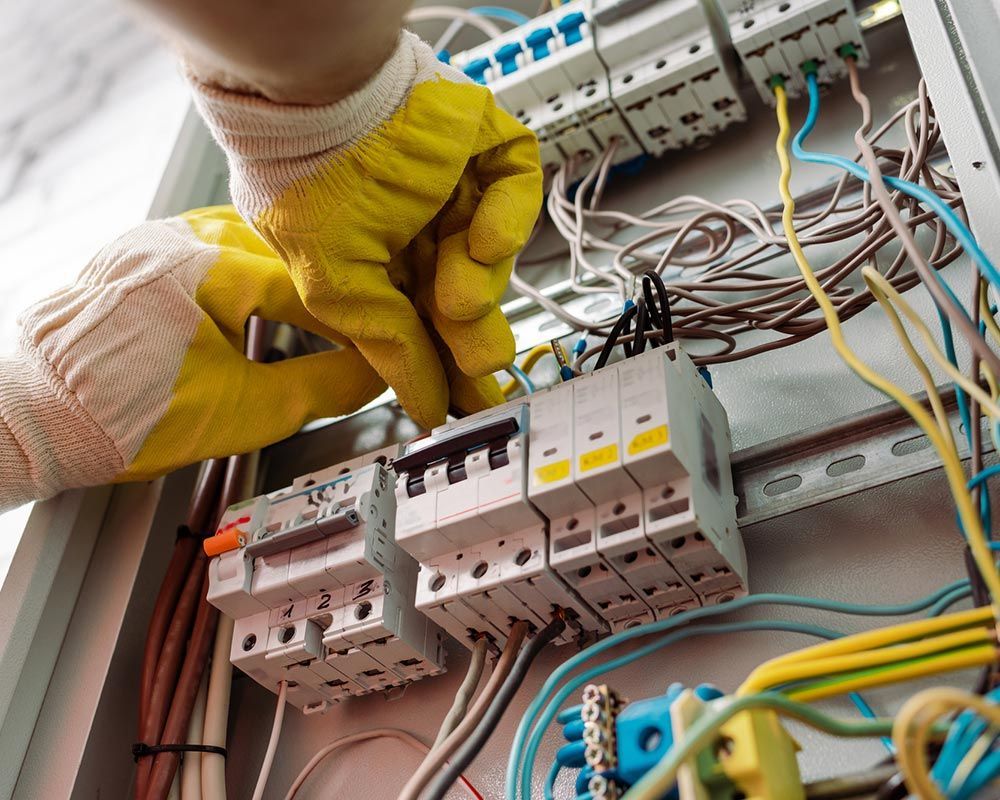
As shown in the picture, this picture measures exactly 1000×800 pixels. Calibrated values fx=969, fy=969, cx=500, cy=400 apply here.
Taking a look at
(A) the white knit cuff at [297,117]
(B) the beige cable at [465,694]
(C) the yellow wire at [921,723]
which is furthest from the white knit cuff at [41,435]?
(C) the yellow wire at [921,723]

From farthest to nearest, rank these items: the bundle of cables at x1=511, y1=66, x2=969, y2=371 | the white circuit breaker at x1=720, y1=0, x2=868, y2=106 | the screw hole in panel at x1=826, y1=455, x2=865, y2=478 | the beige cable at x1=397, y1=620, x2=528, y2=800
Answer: the white circuit breaker at x1=720, y1=0, x2=868, y2=106 → the bundle of cables at x1=511, y1=66, x2=969, y2=371 → the screw hole in panel at x1=826, y1=455, x2=865, y2=478 → the beige cable at x1=397, y1=620, x2=528, y2=800

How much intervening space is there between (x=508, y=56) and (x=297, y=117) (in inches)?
32.5

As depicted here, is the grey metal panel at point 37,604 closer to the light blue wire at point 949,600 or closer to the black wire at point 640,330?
the black wire at point 640,330

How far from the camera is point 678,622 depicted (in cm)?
90

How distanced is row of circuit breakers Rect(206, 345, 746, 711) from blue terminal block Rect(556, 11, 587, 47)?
2.32 ft

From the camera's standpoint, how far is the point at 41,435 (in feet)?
3.56

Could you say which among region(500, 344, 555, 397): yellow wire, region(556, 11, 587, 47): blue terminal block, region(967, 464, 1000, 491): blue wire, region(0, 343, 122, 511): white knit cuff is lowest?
region(967, 464, 1000, 491): blue wire

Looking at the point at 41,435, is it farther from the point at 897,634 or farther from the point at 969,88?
the point at 969,88

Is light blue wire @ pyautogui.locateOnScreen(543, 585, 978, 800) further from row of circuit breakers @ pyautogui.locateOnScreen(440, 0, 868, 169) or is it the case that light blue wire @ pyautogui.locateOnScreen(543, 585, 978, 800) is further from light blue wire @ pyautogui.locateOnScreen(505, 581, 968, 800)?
row of circuit breakers @ pyautogui.locateOnScreen(440, 0, 868, 169)

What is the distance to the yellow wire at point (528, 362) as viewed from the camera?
1.29 m

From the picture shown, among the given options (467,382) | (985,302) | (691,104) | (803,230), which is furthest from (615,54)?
(985,302)

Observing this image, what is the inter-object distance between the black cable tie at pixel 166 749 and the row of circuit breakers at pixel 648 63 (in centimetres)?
99

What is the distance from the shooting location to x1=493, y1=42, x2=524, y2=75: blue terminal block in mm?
1531

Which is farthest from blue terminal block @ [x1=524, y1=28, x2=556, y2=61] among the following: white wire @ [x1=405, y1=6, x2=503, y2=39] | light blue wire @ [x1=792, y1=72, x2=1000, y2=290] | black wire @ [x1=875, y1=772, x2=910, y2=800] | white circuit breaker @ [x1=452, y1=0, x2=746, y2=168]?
black wire @ [x1=875, y1=772, x2=910, y2=800]
